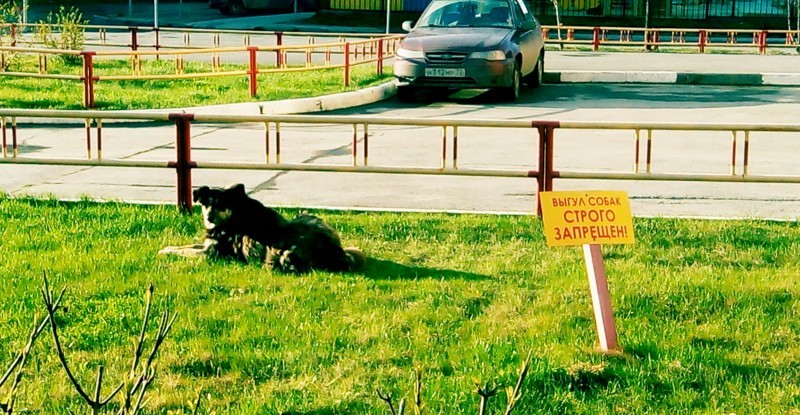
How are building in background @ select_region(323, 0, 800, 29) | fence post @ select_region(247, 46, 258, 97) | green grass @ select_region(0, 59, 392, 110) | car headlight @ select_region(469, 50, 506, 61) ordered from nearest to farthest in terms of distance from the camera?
1. green grass @ select_region(0, 59, 392, 110)
2. fence post @ select_region(247, 46, 258, 97)
3. car headlight @ select_region(469, 50, 506, 61)
4. building in background @ select_region(323, 0, 800, 29)

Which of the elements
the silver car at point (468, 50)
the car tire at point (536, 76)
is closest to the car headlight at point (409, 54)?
the silver car at point (468, 50)

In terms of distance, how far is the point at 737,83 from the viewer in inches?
861

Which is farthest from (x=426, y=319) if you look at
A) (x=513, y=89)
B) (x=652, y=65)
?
(x=652, y=65)

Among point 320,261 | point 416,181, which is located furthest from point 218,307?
point 416,181

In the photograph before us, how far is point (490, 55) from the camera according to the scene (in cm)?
1778

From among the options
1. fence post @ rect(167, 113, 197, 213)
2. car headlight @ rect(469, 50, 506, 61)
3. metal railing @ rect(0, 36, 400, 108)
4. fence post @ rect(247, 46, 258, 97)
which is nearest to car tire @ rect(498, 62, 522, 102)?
car headlight @ rect(469, 50, 506, 61)

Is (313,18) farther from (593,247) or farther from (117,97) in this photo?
(593,247)

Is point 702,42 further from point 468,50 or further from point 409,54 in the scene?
point 409,54

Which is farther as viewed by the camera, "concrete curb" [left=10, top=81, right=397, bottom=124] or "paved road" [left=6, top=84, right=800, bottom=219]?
"concrete curb" [left=10, top=81, right=397, bottom=124]

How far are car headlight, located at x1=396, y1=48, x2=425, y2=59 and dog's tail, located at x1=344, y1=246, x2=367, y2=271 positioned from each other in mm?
10780

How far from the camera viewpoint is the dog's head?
289 inches

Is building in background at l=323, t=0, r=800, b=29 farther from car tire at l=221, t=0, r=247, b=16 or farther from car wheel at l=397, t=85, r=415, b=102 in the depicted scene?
car wheel at l=397, t=85, r=415, b=102

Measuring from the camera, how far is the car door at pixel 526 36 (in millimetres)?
18828

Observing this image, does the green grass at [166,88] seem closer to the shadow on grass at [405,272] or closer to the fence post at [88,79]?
the fence post at [88,79]
